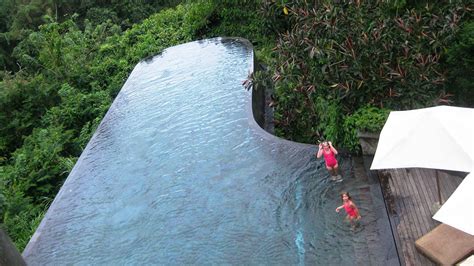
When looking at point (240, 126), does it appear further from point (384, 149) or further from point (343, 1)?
point (384, 149)

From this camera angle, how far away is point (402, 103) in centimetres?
975

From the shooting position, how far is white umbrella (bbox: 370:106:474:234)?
22.4 feet

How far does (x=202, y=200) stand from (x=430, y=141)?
4.41m

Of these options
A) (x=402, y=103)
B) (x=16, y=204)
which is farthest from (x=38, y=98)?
(x=402, y=103)

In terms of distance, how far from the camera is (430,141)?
23.4 ft

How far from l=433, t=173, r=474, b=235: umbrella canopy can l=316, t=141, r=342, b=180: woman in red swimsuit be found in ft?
10.4

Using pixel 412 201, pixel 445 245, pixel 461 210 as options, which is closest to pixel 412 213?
pixel 412 201

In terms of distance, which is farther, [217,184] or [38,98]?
[38,98]

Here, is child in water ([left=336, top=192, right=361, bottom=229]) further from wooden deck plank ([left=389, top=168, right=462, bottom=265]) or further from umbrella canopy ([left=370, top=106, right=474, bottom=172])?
umbrella canopy ([left=370, top=106, right=474, bottom=172])

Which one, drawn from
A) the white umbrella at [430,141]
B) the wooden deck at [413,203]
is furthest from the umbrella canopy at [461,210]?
the wooden deck at [413,203]

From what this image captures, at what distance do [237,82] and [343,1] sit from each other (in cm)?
443

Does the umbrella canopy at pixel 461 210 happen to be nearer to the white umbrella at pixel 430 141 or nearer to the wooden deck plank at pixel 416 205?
the white umbrella at pixel 430 141

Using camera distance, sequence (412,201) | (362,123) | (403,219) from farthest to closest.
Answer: (362,123), (412,201), (403,219)

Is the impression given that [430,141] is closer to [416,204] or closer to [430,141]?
[430,141]
